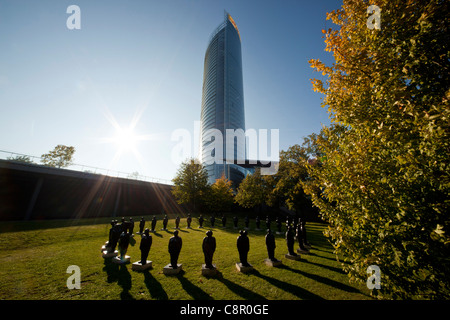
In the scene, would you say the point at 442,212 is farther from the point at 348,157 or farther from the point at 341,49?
the point at 341,49

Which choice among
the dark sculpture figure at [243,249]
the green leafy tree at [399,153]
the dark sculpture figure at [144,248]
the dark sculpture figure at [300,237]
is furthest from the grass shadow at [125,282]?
the dark sculpture figure at [300,237]

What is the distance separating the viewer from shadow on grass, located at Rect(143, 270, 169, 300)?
464 centimetres

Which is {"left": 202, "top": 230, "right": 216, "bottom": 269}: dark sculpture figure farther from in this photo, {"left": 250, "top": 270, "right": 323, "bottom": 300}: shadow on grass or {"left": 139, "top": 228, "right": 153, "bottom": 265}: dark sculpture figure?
{"left": 139, "top": 228, "right": 153, "bottom": 265}: dark sculpture figure

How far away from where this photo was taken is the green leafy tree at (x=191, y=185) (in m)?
28.7

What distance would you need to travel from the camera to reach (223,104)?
81.0 metres

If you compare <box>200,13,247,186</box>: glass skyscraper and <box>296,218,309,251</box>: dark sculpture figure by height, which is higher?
<box>200,13,247,186</box>: glass skyscraper

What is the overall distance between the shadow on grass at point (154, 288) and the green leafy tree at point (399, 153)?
4994 millimetres

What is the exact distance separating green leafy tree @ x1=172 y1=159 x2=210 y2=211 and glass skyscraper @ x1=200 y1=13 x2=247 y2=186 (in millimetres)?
36196

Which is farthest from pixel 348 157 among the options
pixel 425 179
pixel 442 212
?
pixel 442 212

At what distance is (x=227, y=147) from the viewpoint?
79.4 meters

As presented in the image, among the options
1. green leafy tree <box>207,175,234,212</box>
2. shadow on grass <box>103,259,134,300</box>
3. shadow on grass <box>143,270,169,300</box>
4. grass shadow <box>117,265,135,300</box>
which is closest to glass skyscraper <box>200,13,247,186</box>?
green leafy tree <box>207,175,234,212</box>

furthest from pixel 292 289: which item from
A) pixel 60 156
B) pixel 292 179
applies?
pixel 60 156

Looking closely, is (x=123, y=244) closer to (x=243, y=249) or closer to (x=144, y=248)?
(x=144, y=248)
